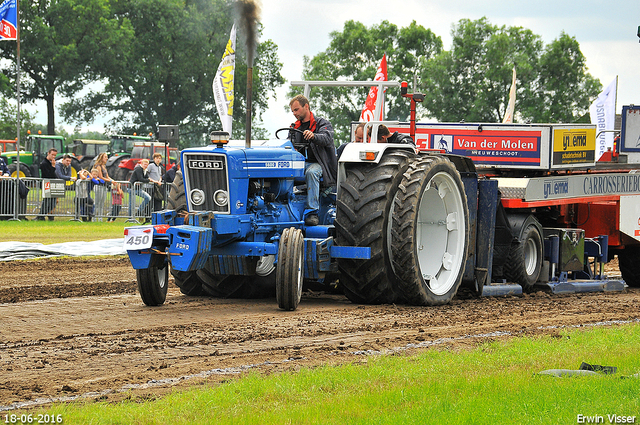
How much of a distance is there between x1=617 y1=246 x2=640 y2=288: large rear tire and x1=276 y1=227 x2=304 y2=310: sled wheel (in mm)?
6894

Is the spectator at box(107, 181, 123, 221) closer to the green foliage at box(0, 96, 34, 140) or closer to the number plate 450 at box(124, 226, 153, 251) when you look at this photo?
the number plate 450 at box(124, 226, 153, 251)

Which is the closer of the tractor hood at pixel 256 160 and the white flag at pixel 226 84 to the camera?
the tractor hood at pixel 256 160

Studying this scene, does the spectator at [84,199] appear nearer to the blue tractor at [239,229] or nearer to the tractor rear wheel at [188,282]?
the tractor rear wheel at [188,282]

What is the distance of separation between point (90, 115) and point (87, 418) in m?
60.5

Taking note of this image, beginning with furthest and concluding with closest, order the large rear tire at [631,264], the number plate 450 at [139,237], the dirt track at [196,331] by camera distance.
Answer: the large rear tire at [631,264]
the number plate 450 at [139,237]
the dirt track at [196,331]

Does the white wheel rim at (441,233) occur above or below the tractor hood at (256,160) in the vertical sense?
below

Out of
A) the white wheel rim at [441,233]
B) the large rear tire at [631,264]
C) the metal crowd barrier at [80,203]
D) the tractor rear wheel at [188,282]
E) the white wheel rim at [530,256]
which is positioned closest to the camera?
the tractor rear wheel at [188,282]

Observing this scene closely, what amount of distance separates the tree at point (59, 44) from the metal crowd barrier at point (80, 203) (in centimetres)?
3499

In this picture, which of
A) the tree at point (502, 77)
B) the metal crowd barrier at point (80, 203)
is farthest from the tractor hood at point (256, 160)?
the tree at point (502, 77)

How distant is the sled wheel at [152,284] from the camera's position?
7949mm

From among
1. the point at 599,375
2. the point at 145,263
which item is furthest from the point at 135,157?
the point at 599,375

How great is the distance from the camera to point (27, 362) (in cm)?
544

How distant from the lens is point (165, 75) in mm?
59906

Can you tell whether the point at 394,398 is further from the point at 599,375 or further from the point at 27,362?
the point at 27,362
